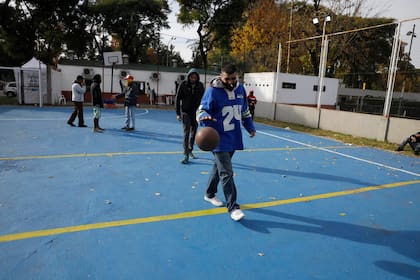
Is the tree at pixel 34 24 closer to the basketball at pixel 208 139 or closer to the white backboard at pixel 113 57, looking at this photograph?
the white backboard at pixel 113 57

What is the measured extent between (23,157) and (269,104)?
13.1m

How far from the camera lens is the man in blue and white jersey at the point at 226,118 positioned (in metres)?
3.70

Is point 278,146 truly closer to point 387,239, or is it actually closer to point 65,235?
point 387,239

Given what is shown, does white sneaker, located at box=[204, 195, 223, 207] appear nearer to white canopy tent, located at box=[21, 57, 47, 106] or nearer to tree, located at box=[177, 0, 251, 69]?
white canopy tent, located at box=[21, 57, 47, 106]

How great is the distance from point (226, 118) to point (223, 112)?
0.09 m

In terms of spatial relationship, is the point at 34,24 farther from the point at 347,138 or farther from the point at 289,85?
the point at 347,138

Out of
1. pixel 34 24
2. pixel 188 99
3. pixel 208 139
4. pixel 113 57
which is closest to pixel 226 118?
pixel 208 139

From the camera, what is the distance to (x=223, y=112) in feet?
12.4

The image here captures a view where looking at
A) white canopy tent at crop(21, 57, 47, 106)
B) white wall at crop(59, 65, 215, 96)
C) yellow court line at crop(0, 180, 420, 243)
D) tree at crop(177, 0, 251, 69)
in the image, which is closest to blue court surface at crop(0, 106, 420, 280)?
yellow court line at crop(0, 180, 420, 243)

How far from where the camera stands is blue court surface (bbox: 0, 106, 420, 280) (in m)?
2.79

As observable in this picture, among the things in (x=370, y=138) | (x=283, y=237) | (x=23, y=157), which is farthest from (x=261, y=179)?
(x=370, y=138)

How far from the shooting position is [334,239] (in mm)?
3438

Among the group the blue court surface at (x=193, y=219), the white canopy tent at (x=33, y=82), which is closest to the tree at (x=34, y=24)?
the white canopy tent at (x=33, y=82)

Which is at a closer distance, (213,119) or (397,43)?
(213,119)
